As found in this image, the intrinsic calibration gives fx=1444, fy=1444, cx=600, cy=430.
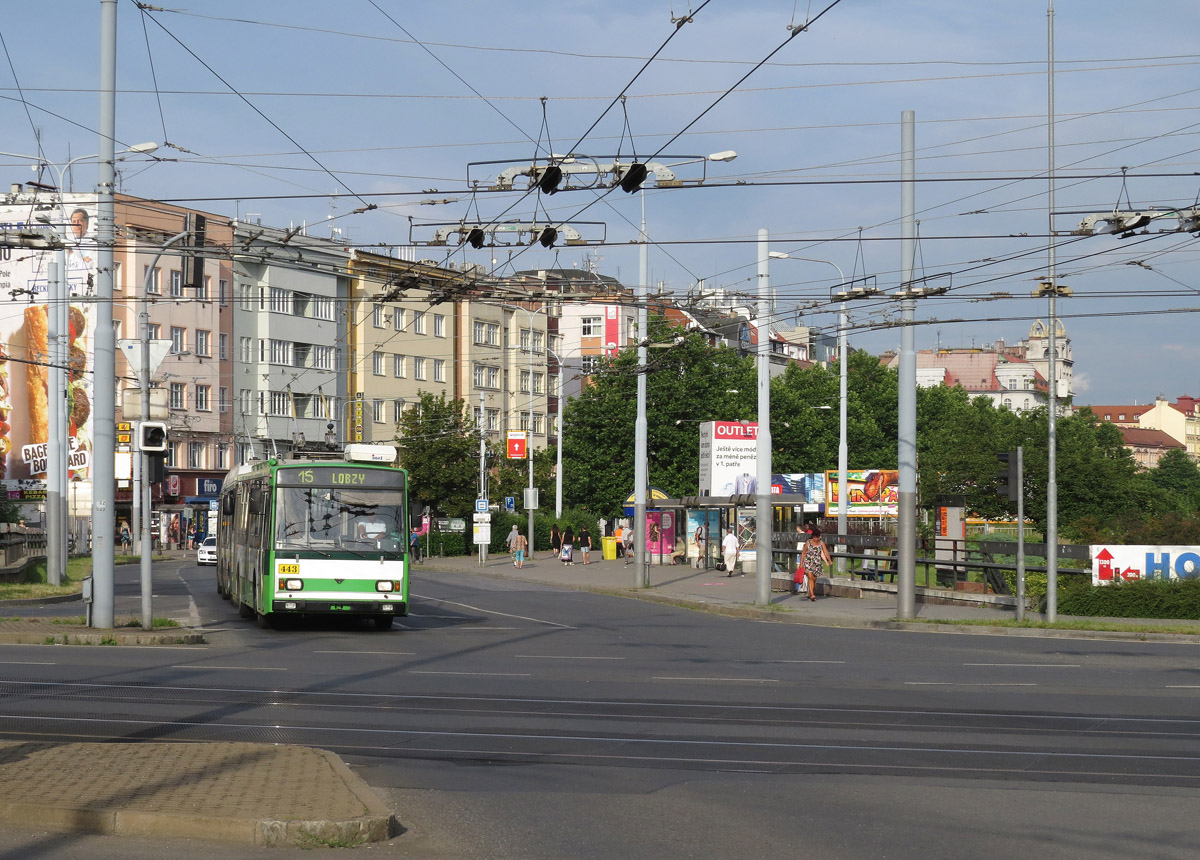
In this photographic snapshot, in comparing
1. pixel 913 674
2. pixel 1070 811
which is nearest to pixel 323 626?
pixel 913 674

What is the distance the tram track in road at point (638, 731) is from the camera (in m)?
10.9

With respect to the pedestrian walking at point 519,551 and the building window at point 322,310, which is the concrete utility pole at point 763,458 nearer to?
the pedestrian walking at point 519,551

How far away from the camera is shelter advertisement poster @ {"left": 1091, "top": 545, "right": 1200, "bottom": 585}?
1131 inches

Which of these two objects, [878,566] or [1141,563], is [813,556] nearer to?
[878,566]

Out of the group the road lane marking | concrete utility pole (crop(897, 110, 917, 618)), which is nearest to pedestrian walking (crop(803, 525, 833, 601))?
concrete utility pole (crop(897, 110, 917, 618))

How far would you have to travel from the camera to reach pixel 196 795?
8.41 m

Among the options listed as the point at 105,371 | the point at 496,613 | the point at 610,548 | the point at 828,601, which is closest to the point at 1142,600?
the point at 828,601

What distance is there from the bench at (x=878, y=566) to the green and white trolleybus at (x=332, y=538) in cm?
1594

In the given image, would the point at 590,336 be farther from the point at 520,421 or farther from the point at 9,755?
the point at 9,755

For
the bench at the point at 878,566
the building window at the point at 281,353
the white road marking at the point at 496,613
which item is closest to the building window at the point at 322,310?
the building window at the point at 281,353

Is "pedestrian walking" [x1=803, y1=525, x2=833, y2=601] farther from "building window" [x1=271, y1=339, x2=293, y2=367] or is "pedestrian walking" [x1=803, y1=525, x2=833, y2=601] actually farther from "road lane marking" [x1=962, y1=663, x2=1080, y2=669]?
"building window" [x1=271, y1=339, x2=293, y2=367]

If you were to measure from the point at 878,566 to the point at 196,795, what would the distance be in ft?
107

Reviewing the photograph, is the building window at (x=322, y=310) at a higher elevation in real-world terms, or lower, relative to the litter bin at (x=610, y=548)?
higher

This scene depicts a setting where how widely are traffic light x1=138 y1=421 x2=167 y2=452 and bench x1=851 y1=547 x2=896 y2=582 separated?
65.2 feet
